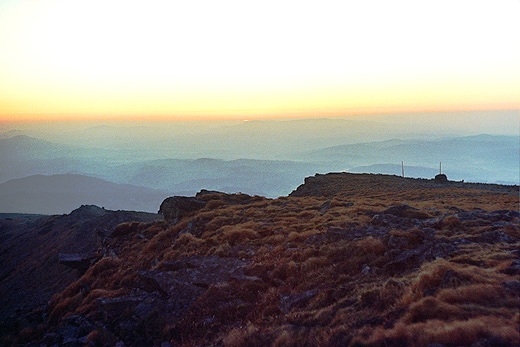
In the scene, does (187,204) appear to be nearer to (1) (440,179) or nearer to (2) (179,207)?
(2) (179,207)

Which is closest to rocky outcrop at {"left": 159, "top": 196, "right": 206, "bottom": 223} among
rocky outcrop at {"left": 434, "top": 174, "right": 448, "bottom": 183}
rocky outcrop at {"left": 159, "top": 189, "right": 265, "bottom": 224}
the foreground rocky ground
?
rocky outcrop at {"left": 159, "top": 189, "right": 265, "bottom": 224}

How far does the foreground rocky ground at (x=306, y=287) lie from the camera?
779cm

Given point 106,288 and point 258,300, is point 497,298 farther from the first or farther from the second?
point 106,288

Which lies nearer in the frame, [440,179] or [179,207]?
[179,207]

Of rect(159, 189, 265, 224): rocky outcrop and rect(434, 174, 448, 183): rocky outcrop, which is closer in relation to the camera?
rect(159, 189, 265, 224): rocky outcrop

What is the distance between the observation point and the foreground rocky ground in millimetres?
7789

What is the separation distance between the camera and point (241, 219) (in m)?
22.7

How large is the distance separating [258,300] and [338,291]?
113 inches

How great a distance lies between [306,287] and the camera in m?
11.8

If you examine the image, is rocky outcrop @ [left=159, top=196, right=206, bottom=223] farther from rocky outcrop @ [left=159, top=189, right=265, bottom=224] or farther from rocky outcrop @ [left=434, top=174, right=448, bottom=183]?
rocky outcrop @ [left=434, top=174, right=448, bottom=183]

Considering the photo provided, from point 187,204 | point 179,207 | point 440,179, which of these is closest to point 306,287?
point 179,207

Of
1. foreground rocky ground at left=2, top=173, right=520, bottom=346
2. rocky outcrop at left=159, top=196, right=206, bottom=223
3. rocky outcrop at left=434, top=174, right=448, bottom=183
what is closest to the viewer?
foreground rocky ground at left=2, top=173, right=520, bottom=346

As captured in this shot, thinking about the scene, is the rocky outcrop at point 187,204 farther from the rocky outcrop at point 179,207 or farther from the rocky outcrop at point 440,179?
the rocky outcrop at point 440,179

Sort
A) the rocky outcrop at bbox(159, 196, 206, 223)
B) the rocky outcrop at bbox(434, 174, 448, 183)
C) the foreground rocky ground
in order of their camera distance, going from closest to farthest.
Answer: the foreground rocky ground
the rocky outcrop at bbox(159, 196, 206, 223)
the rocky outcrop at bbox(434, 174, 448, 183)
